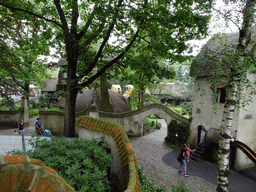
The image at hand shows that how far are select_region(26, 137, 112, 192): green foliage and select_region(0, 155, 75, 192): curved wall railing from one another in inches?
23.6

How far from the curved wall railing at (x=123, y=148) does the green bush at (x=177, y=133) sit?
419 inches

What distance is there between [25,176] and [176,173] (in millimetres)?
9473

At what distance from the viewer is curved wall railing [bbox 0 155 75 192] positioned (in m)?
1.19

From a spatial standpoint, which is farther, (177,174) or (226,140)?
(177,174)

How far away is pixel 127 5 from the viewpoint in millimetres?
6004

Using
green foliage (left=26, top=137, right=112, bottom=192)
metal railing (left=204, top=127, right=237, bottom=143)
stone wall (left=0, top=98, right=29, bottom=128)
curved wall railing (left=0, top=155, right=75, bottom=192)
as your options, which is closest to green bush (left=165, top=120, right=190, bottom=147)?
metal railing (left=204, top=127, right=237, bottom=143)

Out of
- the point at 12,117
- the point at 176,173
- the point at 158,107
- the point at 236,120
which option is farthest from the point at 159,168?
the point at 12,117

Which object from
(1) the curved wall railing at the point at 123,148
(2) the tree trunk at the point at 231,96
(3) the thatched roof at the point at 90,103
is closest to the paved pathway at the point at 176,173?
(2) the tree trunk at the point at 231,96

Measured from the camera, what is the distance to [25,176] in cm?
129

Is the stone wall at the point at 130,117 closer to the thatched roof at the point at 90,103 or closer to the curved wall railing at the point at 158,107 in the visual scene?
the curved wall railing at the point at 158,107

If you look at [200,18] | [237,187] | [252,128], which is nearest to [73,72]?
[200,18]

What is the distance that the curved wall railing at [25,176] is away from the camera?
1.19 m

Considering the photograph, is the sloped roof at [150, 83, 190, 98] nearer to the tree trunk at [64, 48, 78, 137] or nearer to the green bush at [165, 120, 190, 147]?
the green bush at [165, 120, 190, 147]

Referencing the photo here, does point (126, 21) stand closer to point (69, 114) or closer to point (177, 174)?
point (69, 114)
